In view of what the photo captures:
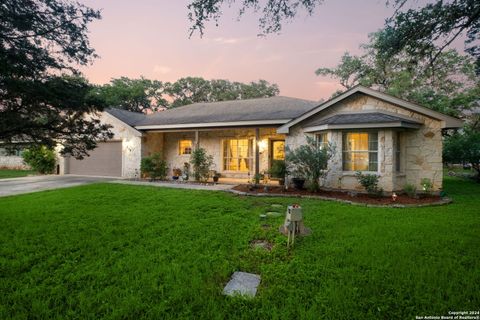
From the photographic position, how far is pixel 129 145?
14688 millimetres

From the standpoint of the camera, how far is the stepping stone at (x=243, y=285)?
2832 millimetres

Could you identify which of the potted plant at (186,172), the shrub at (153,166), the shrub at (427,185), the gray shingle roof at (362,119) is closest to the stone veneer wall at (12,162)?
the shrub at (153,166)

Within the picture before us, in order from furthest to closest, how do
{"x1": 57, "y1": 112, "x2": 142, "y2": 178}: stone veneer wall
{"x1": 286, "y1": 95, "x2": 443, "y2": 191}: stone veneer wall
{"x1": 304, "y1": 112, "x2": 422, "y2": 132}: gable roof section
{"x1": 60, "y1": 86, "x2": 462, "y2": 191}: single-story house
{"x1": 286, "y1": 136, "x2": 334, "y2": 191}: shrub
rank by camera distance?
{"x1": 57, "y1": 112, "x2": 142, "y2": 178}: stone veneer wall, {"x1": 286, "y1": 136, "x2": 334, "y2": 191}: shrub, {"x1": 60, "y1": 86, "x2": 462, "y2": 191}: single-story house, {"x1": 286, "y1": 95, "x2": 443, "y2": 191}: stone veneer wall, {"x1": 304, "y1": 112, "x2": 422, "y2": 132}: gable roof section

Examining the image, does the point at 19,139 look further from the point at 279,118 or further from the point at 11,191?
the point at 279,118

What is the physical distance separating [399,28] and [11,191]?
1367cm

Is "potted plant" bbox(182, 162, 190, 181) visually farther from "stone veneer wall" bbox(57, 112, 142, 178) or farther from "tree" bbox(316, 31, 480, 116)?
"tree" bbox(316, 31, 480, 116)

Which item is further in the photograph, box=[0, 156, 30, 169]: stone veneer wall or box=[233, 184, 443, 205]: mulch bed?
box=[0, 156, 30, 169]: stone veneer wall

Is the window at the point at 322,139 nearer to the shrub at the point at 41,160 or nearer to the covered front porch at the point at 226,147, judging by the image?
the covered front porch at the point at 226,147

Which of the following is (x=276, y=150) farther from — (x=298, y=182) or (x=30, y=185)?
(x=30, y=185)

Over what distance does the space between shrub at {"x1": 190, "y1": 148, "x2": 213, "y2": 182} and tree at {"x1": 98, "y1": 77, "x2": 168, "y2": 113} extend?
22158 mm

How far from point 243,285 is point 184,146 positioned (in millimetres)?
13293

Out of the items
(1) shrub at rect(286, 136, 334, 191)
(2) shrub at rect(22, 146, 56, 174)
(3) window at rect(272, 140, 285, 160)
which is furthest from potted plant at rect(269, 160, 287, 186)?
(2) shrub at rect(22, 146, 56, 174)

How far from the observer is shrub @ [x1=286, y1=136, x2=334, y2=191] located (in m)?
9.06

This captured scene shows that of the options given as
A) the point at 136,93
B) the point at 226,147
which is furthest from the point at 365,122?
the point at 136,93
